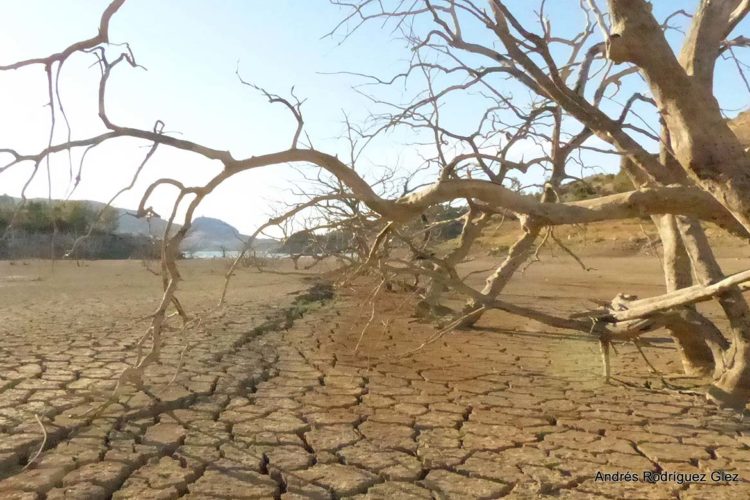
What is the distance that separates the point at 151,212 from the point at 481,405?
8.51ft

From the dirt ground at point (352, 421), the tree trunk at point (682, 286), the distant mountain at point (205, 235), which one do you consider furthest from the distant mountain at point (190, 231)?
the tree trunk at point (682, 286)

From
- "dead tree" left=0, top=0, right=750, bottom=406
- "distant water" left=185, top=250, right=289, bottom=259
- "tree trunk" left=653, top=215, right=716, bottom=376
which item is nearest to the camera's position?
"dead tree" left=0, top=0, right=750, bottom=406

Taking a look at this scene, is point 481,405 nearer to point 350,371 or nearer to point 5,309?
point 350,371

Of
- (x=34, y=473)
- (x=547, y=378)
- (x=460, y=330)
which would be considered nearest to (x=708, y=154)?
A: (x=547, y=378)

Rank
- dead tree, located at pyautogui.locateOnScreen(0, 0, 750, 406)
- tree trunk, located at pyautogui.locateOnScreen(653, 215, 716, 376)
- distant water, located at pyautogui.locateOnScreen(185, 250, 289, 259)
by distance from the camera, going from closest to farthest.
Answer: dead tree, located at pyautogui.locateOnScreen(0, 0, 750, 406) → tree trunk, located at pyautogui.locateOnScreen(653, 215, 716, 376) → distant water, located at pyautogui.locateOnScreen(185, 250, 289, 259)

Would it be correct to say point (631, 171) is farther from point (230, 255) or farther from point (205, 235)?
point (230, 255)

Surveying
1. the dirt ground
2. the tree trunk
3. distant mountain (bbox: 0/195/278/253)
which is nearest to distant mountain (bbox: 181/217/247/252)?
distant mountain (bbox: 0/195/278/253)

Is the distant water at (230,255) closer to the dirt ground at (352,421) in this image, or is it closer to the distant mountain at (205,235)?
the distant mountain at (205,235)

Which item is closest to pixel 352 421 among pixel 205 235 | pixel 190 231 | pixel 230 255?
pixel 190 231

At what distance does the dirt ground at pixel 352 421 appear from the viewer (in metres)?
3.32

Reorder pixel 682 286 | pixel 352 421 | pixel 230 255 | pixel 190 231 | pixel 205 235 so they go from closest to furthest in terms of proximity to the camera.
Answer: pixel 352 421, pixel 190 231, pixel 682 286, pixel 205 235, pixel 230 255

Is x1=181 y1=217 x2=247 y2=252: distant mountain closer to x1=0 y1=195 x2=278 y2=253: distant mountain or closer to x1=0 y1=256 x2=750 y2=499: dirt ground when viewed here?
x1=0 y1=195 x2=278 y2=253: distant mountain

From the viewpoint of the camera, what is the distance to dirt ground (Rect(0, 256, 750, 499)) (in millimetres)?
3318

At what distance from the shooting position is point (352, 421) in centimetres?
438
